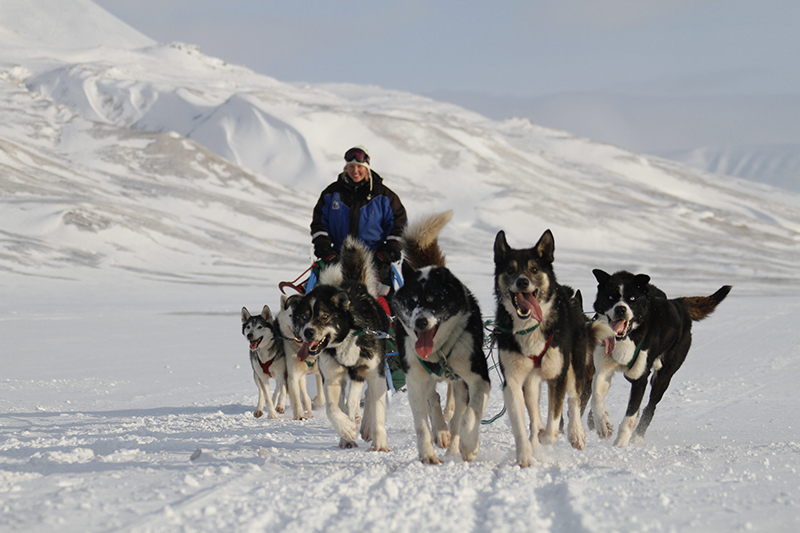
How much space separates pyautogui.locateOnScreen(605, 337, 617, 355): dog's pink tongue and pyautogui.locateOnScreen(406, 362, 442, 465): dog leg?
1.47 metres

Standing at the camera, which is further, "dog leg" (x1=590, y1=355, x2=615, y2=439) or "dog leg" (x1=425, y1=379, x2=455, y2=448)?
"dog leg" (x1=590, y1=355, x2=615, y2=439)

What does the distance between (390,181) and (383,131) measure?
12.1 meters

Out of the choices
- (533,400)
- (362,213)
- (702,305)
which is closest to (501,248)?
(533,400)

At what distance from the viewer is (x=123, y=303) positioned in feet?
70.6

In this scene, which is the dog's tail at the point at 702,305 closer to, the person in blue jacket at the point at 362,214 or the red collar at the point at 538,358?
the red collar at the point at 538,358

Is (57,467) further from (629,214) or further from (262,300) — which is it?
(629,214)

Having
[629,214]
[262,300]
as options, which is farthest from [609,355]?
[629,214]

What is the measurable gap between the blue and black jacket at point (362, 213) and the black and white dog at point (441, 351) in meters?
1.65

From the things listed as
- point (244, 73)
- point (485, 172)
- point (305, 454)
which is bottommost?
point (305, 454)

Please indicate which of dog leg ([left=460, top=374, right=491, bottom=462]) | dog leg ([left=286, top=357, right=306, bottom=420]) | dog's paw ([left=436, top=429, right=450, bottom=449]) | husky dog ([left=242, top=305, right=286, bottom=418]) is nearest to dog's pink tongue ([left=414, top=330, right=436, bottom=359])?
dog leg ([left=460, top=374, right=491, bottom=462])

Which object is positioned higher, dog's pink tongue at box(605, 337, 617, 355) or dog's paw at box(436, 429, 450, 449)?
dog's pink tongue at box(605, 337, 617, 355)

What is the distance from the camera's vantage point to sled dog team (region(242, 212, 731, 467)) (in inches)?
162

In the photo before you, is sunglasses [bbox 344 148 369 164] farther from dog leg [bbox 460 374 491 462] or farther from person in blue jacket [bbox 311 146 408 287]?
dog leg [bbox 460 374 491 462]

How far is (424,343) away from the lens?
13.3 feet
